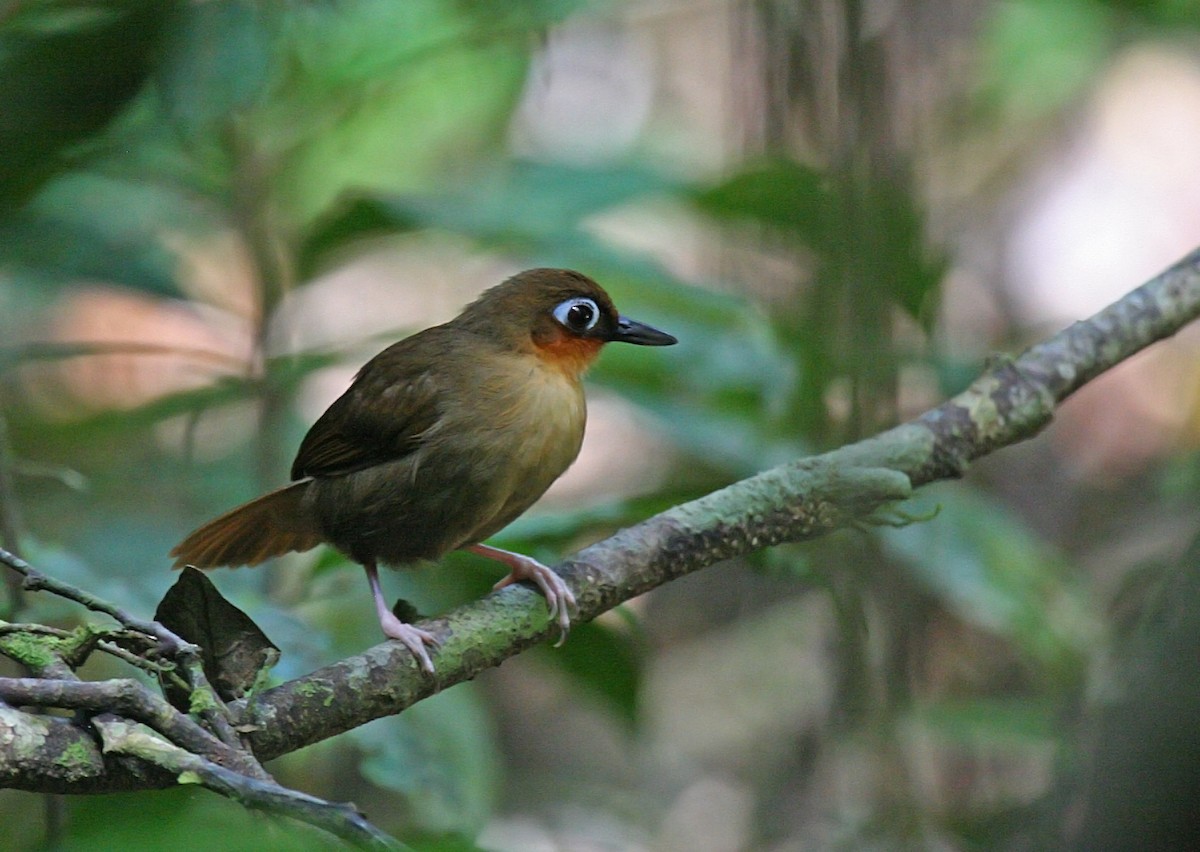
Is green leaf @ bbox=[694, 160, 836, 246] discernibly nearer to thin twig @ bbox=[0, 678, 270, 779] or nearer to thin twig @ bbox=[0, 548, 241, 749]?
thin twig @ bbox=[0, 548, 241, 749]

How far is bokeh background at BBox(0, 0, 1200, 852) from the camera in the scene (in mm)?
1827

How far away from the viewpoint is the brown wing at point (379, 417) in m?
2.96

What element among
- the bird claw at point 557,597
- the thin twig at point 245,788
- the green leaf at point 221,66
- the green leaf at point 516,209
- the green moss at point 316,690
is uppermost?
the green leaf at point 516,209

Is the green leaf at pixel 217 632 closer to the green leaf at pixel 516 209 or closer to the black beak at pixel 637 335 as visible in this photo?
the black beak at pixel 637 335

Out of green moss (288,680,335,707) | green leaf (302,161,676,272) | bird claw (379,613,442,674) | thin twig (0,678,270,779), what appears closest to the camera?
thin twig (0,678,270,779)

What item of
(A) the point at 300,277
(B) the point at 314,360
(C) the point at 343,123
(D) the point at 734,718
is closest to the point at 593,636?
(B) the point at 314,360

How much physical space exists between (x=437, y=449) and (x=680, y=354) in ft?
5.10

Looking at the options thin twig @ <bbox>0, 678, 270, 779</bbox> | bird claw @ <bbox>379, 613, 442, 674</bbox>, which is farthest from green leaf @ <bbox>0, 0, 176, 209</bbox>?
bird claw @ <bbox>379, 613, 442, 674</bbox>

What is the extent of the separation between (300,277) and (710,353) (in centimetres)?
136

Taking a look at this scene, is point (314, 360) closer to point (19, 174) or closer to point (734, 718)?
point (19, 174)

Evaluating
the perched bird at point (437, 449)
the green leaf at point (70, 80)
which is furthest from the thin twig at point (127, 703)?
the perched bird at point (437, 449)

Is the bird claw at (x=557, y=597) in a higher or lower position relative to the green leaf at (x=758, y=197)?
lower

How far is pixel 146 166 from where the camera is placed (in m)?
4.11

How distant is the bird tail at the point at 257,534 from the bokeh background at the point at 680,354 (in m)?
0.15
